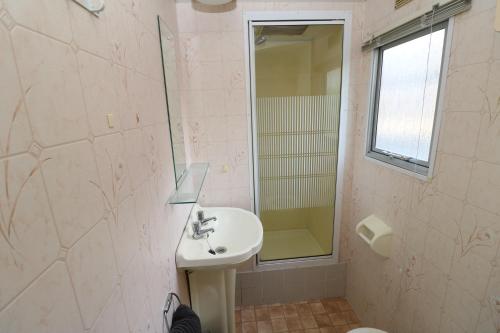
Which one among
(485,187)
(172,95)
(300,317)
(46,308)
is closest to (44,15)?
(46,308)

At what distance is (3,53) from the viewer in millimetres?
300

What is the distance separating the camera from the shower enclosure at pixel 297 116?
1.61m

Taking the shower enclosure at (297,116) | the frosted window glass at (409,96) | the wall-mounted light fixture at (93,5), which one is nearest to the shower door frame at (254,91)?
the shower enclosure at (297,116)

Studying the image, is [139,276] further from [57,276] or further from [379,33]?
[379,33]

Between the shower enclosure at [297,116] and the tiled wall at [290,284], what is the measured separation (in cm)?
12

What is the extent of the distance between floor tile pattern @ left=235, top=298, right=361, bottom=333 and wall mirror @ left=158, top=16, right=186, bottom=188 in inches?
53.4

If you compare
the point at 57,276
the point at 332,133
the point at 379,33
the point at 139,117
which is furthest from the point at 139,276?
the point at 379,33

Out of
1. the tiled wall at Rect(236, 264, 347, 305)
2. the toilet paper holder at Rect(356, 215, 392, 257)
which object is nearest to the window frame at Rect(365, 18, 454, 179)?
the toilet paper holder at Rect(356, 215, 392, 257)

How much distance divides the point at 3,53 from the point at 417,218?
1533 millimetres

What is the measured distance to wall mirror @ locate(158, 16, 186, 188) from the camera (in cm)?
109

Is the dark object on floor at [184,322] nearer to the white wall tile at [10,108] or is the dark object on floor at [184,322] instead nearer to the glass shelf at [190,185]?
the glass shelf at [190,185]

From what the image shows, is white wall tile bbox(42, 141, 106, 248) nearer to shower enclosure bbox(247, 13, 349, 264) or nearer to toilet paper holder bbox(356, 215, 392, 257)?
shower enclosure bbox(247, 13, 349, 264)

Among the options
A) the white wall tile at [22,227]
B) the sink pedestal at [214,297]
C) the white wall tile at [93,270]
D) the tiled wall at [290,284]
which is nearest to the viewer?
the white wall tile at [22,227]

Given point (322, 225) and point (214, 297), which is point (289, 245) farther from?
point (214, 297)
